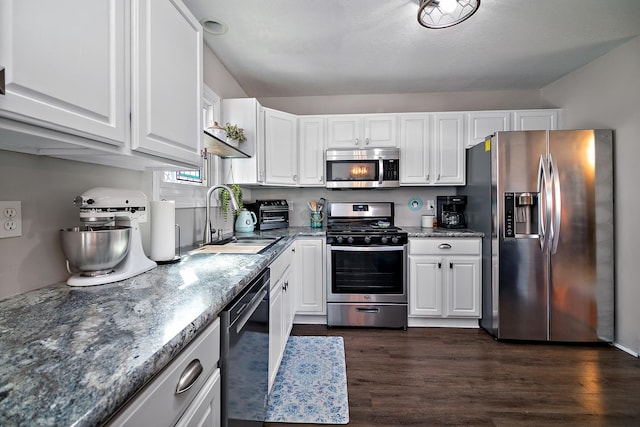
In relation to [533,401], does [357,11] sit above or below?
above

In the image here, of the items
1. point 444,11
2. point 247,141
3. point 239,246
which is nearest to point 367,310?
point 239,246

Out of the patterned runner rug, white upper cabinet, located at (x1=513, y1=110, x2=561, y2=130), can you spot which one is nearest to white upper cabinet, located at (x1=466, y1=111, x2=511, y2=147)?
white upper cabinet, located at (x1=513, y1=110, x2=561, y2=130)

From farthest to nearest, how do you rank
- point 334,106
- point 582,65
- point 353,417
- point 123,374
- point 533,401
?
point 334,106, point 582,65, point 533,401, point 353,417, point 123,374

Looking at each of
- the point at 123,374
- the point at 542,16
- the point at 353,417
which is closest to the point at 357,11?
the point at 542,16

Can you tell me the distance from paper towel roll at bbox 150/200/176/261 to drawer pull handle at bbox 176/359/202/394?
0.76m

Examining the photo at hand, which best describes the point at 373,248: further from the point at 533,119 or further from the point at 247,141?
Answer: the point at 533,119

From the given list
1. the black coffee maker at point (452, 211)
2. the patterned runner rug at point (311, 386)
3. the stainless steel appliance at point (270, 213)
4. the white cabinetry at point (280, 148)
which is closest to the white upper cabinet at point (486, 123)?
the black coffee maker at point (452, 211)

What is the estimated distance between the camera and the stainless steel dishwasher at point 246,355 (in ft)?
3.21

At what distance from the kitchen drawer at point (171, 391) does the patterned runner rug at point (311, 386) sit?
1027 millimetres

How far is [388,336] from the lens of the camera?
2662 millimetres

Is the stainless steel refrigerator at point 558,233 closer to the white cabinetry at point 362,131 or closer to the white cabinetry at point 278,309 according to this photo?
the white cabinetry at point 362,131

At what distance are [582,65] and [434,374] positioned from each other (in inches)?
122

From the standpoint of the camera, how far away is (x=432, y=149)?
10.3 ft

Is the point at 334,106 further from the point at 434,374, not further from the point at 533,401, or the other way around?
the point at 533,401
